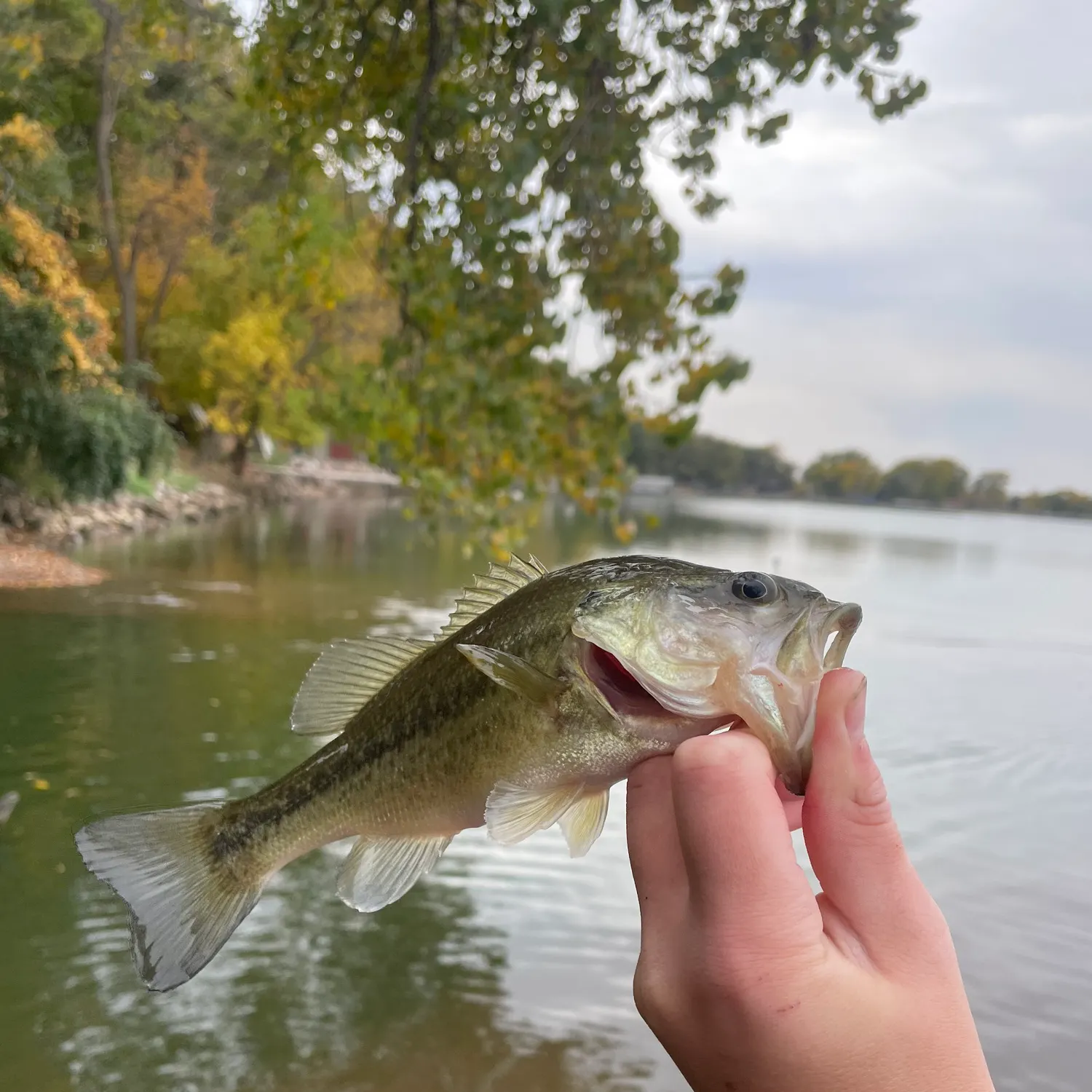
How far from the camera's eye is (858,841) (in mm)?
1617

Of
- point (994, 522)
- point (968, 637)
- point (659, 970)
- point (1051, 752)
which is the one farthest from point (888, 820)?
point (994, 522)

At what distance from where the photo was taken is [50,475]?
23.1 meters

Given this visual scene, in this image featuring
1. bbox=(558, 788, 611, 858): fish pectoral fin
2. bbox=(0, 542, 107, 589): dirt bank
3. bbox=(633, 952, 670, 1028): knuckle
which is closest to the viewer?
bbox=(633, 952, 670, 1028): knuckle

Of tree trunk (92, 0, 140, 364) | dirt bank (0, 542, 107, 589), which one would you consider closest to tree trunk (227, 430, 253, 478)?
tree trunk (92, 0, 140, 364)

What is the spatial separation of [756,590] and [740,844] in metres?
0.50

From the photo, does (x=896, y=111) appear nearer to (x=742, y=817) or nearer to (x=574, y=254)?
(x=574, y=254)

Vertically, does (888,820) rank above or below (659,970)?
above

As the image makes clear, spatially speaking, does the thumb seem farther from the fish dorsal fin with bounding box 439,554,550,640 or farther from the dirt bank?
the dirt bank

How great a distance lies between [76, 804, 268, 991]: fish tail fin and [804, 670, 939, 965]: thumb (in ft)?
4.65

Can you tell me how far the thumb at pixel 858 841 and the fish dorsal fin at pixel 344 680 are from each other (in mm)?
1108

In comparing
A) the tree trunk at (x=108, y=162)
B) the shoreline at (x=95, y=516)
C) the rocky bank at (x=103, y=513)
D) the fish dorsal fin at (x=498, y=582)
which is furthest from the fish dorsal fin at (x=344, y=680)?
the tree trunk at (x=108, y=162)

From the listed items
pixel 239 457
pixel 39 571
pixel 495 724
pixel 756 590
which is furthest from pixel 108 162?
pixel 756 590

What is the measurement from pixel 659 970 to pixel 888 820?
18.7 inches

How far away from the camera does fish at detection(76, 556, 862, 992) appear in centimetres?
177
